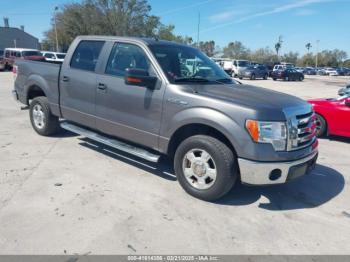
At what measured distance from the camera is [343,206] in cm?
404

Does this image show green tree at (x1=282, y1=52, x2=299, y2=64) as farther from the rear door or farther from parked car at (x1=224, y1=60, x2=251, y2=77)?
the rear door

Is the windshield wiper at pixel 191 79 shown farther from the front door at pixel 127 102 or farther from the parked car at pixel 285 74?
the parked car at pixel 285 74

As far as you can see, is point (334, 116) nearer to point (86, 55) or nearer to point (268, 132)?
point (268, 132)

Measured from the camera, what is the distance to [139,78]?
4113 mm

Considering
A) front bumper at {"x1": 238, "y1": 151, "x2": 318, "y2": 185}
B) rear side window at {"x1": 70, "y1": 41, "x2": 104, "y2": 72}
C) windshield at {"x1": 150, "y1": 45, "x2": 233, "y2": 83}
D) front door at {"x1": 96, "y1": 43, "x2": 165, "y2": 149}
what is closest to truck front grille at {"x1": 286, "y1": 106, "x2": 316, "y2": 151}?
front bumper at {"x1": 238, "y1": 151, "x2": 318, "y2": 185}

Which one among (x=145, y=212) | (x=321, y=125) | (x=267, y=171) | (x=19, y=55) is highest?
(x=19, y=55)

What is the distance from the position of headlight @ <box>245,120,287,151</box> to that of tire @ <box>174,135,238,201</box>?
384 mm

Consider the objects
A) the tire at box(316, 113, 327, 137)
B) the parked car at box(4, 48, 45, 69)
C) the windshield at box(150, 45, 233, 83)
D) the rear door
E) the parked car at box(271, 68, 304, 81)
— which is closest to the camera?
the windshield at box(150, 45, 233, 83)

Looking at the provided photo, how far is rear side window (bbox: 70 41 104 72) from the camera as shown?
17.0ft

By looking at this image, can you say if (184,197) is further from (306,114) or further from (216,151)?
(306,114)

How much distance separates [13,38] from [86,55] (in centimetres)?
7230

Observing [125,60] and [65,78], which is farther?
[65,78]

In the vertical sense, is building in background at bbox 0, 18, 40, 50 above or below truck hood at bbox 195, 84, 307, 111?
above

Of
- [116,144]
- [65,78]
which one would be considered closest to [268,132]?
[116,144]
